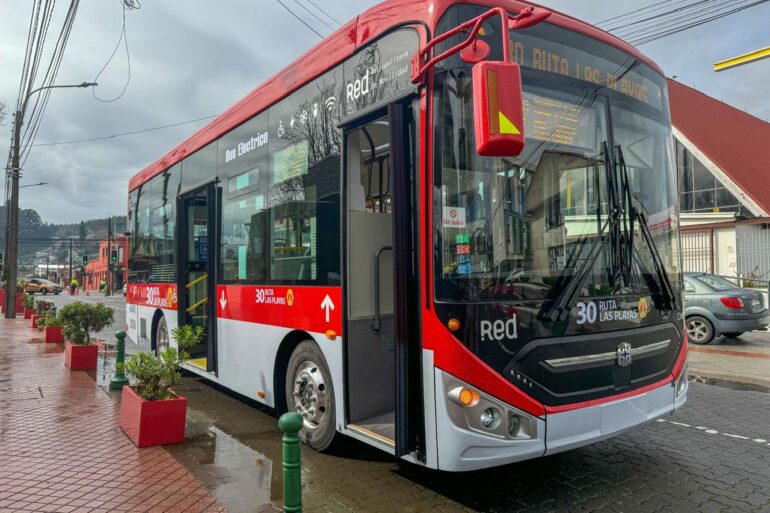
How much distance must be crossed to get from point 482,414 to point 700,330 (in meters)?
11.7

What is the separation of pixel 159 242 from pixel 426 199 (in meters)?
6.96

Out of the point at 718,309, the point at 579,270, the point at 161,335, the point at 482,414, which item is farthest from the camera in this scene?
the point at 718,309

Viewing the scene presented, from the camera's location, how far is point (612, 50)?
176 inches

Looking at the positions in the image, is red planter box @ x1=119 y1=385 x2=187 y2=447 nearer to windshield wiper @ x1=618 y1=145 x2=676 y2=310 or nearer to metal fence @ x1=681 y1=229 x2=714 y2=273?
windshield wiper @ x1=618 y1=145 x2=676 y2=310

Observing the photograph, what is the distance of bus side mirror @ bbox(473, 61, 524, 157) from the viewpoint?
3.16 metres

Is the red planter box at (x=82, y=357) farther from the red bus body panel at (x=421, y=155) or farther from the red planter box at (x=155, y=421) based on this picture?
the red planter box at (x=155, y=421)

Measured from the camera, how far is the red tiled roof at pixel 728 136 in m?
22.8

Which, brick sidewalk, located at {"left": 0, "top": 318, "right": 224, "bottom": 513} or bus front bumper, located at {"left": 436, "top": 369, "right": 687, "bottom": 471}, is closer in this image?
bus front bumper, located at {"left": 436, "top": 369, "right": 687, "bottom": 471}

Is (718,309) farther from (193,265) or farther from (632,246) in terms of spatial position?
(193,265)

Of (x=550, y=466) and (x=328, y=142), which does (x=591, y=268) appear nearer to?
(x=550, y=466)

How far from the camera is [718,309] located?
1278cm

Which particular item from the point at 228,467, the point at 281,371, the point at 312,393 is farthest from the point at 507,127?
the point at 228,467

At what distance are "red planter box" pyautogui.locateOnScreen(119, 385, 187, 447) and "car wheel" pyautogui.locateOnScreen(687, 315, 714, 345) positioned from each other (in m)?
11.5

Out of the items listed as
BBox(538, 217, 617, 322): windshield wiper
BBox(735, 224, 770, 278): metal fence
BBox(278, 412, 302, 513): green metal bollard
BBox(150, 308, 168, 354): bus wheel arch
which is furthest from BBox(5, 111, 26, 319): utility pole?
BBox(735, 224, 770, 278): metal fence
